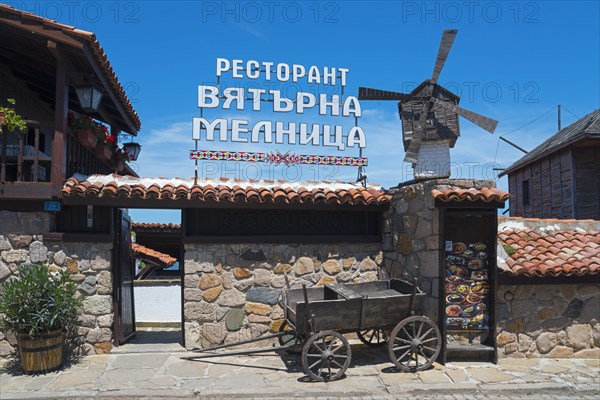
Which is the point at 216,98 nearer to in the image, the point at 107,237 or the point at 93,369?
the point at 107,237

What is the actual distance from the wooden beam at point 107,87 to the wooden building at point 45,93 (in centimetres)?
2

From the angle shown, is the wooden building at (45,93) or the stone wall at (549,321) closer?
the wooden building at (45,93)

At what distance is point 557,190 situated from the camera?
16.0m

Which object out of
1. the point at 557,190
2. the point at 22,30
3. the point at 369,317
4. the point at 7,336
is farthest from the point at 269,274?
the point at 557,190

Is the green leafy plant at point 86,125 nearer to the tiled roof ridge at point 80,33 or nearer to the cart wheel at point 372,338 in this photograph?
the tiled roof ridge at point 80,33

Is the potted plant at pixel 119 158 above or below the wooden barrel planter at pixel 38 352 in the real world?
above

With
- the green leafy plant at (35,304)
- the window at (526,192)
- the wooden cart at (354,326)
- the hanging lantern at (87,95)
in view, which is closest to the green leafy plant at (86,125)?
the hanging lantern at (87,95)

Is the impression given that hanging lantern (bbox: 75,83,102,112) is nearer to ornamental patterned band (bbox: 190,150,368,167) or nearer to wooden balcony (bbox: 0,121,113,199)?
wooden balcony (bbox: 0,121,113,199)

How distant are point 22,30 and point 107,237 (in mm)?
3551

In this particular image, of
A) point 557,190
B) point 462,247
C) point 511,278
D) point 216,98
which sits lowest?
point 511,278

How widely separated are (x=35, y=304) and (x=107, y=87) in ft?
14.3

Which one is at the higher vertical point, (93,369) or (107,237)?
(107,237)

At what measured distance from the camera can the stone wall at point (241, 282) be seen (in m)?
8.45

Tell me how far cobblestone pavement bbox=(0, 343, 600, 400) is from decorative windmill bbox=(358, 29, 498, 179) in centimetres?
329
